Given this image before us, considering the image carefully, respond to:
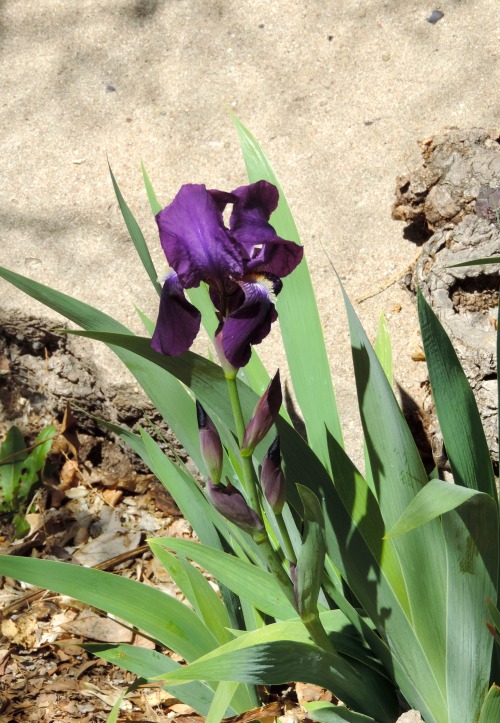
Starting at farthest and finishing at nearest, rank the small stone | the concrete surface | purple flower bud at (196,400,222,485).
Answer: the small stone → the concrete surface → purple flower bud at (196,400,222,485)

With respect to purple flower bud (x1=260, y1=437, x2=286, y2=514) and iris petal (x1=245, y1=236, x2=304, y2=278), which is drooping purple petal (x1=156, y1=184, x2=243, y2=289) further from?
purple flower bud (x1=260, y1=437, x2=286, y2=514)

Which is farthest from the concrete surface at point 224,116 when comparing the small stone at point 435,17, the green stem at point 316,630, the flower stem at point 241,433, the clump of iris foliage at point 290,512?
the flower stem at point 241,433

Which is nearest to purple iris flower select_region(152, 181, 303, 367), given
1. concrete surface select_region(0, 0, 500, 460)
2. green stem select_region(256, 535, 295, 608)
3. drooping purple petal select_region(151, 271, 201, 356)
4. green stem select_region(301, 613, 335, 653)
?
drooping purple petal select_region(151, 271, 201, 356)

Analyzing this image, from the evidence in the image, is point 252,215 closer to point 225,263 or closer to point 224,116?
point 225,263

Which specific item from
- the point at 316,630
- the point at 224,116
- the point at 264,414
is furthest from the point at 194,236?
the point at 224,116

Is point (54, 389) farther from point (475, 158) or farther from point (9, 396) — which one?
point (475, 158)

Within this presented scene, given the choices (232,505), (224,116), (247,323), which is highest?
(224,116)

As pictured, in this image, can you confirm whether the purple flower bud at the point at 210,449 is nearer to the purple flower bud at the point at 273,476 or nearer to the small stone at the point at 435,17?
the purple flower bud at the point at 273,476
